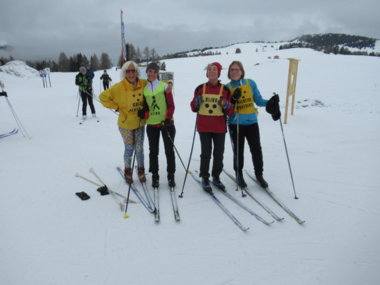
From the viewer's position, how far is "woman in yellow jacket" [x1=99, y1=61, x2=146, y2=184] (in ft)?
12.4

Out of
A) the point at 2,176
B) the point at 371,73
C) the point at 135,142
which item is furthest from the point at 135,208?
the point at 371,73

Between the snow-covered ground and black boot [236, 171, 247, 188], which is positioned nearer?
the snow-covered ground

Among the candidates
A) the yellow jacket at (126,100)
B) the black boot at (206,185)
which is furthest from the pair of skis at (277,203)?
the yellow jacket at (126,100)

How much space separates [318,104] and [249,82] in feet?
28.0

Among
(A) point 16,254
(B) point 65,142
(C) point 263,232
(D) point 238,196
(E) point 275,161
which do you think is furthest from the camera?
(B) point 65,142

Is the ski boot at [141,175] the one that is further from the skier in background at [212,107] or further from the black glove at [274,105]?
the black glove at [274,105]

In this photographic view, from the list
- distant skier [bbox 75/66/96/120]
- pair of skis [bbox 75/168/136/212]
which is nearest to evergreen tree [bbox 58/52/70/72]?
distant skier [bbox 75/66/96/120]

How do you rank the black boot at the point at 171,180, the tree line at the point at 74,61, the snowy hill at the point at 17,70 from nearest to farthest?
the black boot at the point at 171,180, the snowy hill at the point at 17,70, the tree line at the point at 74,61

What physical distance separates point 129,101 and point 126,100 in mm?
46

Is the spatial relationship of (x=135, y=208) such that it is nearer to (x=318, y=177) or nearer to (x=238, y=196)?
(x=238, y=196)

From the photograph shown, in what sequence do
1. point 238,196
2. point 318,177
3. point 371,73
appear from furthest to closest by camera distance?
point 371,73
point 318,177
point 238,196

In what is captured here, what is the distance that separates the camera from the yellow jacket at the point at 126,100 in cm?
379

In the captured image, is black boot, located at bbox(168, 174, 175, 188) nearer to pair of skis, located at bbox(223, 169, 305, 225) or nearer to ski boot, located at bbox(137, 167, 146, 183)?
ski boot, located at bbox(137, 167, 146, 183)

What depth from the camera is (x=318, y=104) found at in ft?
35.9
